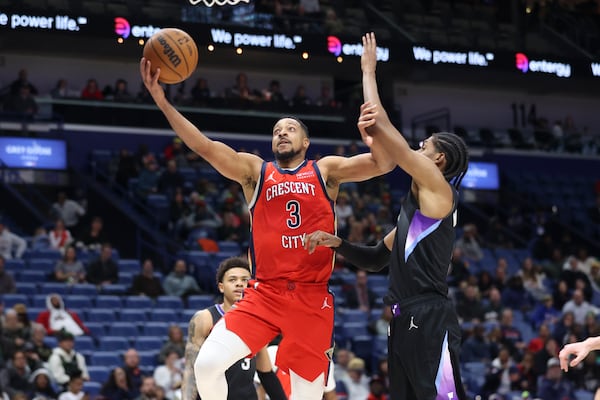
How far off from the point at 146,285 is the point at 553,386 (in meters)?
6.42

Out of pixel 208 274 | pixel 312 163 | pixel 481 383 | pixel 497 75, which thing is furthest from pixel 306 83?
pixel 312 163

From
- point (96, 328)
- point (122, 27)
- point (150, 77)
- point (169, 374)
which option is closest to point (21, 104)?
point (122, 27)

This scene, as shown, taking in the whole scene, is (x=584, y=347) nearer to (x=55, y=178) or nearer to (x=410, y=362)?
(x=410, y=362)

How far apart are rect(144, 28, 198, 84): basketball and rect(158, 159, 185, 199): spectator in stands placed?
13.1m

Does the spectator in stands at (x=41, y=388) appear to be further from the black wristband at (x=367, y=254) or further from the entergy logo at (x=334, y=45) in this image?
the entergy logo at (x=334, y=45)

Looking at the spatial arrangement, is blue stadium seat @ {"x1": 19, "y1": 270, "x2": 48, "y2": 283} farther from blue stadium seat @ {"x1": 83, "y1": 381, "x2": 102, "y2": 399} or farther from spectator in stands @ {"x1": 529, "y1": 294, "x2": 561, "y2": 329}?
spectator in stands @ {"x1": 529, "y1": 294, "x2": 561, "y2": 329}

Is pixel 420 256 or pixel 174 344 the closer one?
pixel 420 256

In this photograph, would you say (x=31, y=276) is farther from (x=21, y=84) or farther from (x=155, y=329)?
(x=21, y=84)

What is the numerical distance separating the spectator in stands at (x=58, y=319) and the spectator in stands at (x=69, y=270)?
43.0 inches

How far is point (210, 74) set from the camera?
85.4 feet

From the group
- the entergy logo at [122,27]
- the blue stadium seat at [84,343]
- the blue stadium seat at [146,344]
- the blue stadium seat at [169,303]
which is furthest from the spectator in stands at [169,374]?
the entergy logo at [122,27]

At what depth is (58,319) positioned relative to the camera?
1567 cm

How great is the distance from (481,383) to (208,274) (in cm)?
485

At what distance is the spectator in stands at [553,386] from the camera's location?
54.7ft
